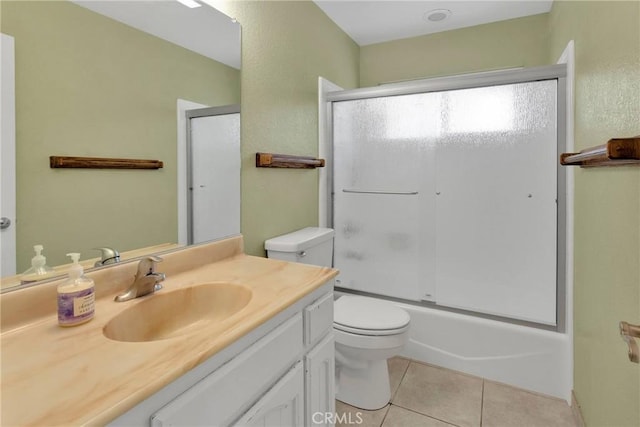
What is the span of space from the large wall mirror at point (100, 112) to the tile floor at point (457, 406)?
1369mm

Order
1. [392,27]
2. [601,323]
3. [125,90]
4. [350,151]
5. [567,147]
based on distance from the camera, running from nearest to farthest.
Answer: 1. [125,90]
2. [601,323]
3. [567,147]
4. [350,151]
5. [392,27]

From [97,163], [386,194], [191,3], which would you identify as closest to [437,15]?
[386,194]

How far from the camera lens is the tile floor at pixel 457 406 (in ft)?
5.56

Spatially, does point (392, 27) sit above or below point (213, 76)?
above

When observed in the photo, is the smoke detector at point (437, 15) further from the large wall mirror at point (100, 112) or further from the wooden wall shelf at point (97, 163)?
the wooden wall shelf at point (97, 163)

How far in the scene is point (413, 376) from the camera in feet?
6.80

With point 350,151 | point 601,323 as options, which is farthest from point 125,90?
point 601,323

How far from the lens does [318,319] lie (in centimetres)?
122

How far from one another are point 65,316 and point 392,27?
8.80ft

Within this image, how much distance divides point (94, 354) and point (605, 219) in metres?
1.65

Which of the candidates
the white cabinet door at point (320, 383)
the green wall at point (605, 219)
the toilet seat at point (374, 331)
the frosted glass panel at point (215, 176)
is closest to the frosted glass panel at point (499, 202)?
the green wall at point (605, 219)

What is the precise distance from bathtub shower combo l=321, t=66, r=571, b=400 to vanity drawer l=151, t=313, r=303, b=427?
1361 mm

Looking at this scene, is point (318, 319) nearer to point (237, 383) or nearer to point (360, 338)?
point (237, 383)

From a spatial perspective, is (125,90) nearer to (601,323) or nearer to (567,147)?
(601,323)
